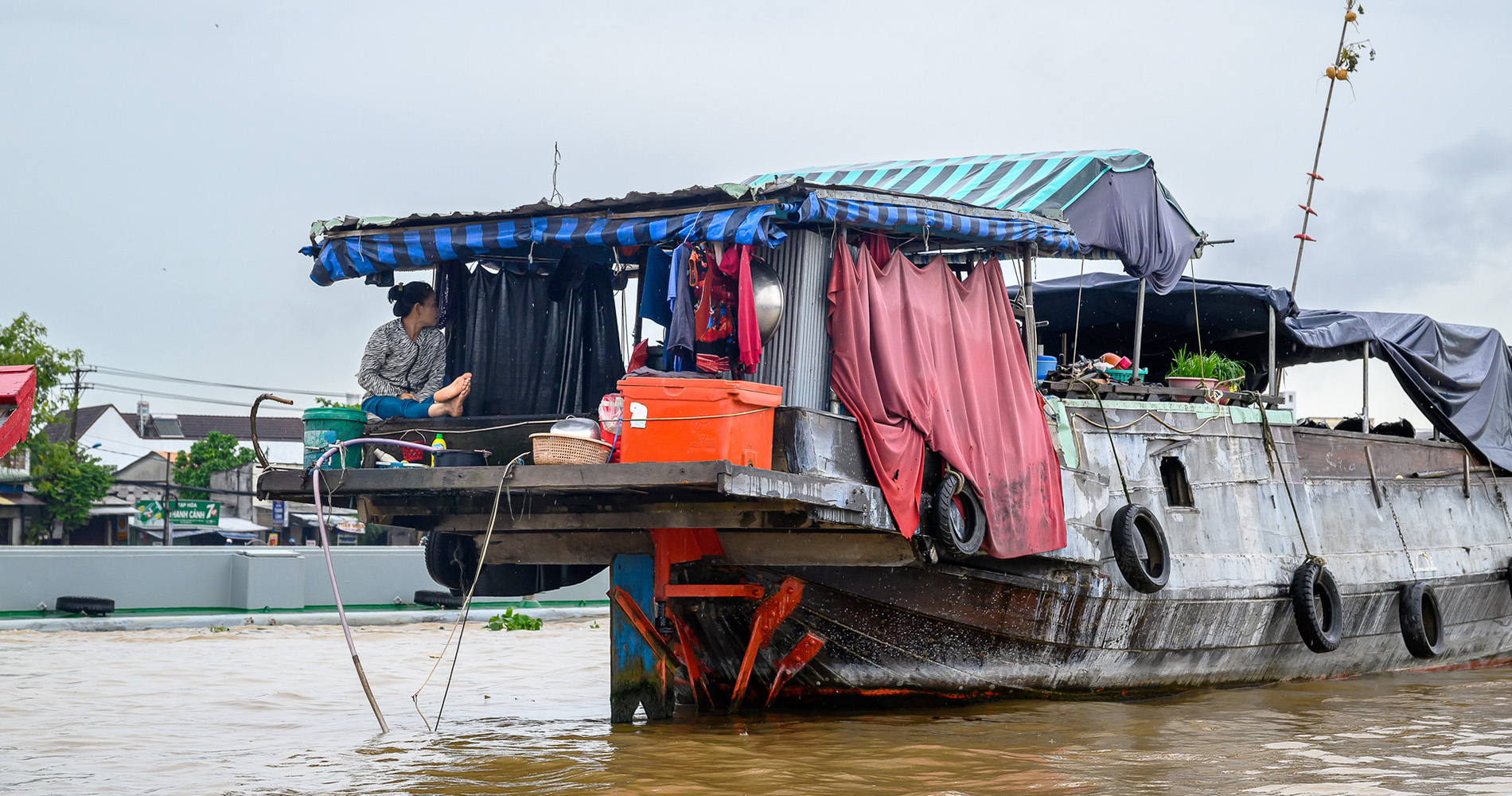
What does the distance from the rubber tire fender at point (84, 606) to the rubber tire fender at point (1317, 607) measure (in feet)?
43.6

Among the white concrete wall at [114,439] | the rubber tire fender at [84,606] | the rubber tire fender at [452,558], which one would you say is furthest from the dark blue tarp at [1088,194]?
the white concrete wall at [114,439]

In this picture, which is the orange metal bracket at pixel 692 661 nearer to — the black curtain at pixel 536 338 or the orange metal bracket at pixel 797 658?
the orange metal bracket at pixel 797 658

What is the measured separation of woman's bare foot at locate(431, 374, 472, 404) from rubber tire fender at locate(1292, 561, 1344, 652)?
6.00m

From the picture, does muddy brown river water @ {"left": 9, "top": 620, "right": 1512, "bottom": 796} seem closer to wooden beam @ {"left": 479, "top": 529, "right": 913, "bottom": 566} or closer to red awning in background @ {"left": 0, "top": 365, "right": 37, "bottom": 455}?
wooden beam @ {"left": 479, "top": 529, "right": 913, "bottom": 566}

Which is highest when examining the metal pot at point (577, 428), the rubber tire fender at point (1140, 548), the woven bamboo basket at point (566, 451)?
the metal pot at point (577, 428)

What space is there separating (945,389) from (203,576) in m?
13.1

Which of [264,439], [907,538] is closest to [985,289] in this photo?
[907,538]

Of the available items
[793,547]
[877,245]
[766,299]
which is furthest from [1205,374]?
[766,299]

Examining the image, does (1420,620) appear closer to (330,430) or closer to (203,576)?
(330,430)

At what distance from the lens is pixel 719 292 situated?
22.4 ft

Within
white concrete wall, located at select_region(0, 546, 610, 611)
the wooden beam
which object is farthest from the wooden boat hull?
white concrete wall, located at select_region(0, 546, 610, 611)

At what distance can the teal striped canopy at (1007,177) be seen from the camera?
27.5ft

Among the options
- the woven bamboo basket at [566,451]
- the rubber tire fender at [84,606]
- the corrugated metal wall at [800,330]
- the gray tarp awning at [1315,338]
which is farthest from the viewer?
the rubber tire fender at [84,606]

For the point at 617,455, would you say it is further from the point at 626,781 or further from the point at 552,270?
the point at 552,270
